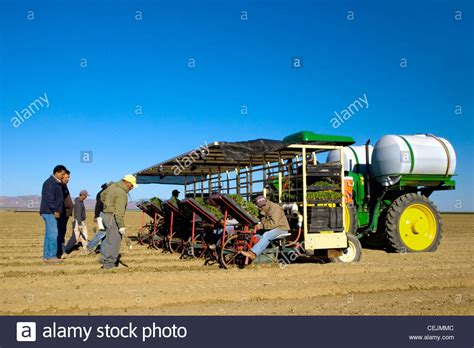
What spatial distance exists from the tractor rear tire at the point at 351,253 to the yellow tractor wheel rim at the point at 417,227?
2.44m

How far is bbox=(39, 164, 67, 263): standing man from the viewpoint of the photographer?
31.2 ft

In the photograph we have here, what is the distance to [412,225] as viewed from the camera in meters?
12.5

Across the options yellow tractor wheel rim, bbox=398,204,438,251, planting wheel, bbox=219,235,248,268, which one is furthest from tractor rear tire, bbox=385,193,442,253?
planting wheel, bbox=219,235,248,268

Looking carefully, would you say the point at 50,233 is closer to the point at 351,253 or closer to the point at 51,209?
the point at 51,209

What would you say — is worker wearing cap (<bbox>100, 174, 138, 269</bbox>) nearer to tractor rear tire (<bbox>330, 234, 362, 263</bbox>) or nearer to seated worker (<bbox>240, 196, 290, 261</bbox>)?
seated worker (<bbox>240, 196, 290, 261</bbox>)

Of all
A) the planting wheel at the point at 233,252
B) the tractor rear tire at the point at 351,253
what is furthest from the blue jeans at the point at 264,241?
the tractor rear tire at the point at 351,253

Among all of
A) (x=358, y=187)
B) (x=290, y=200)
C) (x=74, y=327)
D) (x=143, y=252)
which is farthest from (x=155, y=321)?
(x=358, y=187)

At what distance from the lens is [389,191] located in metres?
13.3

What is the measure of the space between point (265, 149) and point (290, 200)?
1.33 metres

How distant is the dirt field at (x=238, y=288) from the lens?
6125 millimetres

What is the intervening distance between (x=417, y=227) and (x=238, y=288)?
6.83 metres

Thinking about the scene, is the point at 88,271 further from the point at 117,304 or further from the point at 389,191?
the point at 389,191

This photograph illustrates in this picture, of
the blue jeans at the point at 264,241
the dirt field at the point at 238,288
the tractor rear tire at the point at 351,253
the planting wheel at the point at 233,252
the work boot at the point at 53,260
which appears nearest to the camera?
the dirt field at the point at 238,288

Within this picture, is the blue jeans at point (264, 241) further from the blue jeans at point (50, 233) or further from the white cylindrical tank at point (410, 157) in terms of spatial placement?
the white cylindrical tank at point (410, 157)
